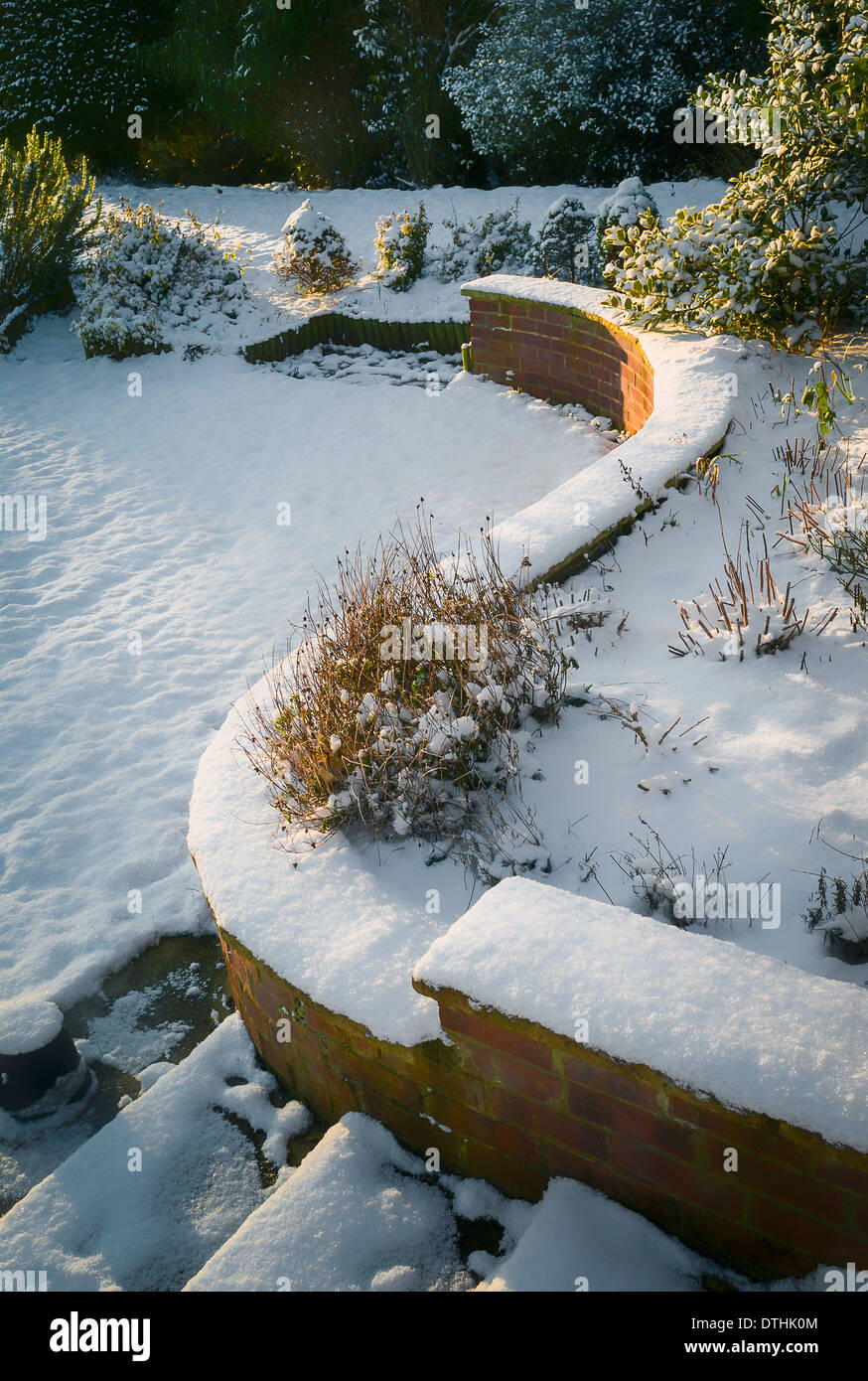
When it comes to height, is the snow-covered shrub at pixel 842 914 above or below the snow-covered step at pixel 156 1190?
above

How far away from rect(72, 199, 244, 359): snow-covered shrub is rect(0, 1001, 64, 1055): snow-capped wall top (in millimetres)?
8065

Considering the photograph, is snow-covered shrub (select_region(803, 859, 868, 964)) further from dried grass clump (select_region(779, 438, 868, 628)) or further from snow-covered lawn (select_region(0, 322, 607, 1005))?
snow-covered lawn (select_region(0, 322, 607, 1005))

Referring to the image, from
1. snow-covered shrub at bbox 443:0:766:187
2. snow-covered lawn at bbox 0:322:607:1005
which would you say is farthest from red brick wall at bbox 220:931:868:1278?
snow-covered shrub at bbox 443:0:766:187

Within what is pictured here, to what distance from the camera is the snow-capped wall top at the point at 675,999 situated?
1.78 meters

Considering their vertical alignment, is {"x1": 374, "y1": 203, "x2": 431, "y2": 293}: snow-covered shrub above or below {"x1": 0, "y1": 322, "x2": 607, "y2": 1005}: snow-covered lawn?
above

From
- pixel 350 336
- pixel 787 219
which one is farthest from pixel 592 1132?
pixel 350 336

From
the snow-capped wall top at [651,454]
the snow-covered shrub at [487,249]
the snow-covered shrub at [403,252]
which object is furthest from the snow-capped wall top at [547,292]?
the snow-covered shrub at [403,252]

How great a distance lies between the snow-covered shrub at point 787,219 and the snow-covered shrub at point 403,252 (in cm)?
417

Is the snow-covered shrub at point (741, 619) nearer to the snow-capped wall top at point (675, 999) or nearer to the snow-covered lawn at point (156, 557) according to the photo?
the snow-capped wall top at point (675, 999)

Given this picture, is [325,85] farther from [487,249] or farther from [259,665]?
[259,665]

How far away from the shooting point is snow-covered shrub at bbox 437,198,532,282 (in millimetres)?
9211

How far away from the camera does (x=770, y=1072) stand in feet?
5.90

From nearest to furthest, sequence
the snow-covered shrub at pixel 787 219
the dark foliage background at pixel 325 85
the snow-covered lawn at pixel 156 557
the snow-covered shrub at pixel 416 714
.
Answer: the snow-covered shrub at pixel 416 714 → the snow-covered lawn at pixel 156 557 → the snow-covered shrub at pixel 787 219 → the dark foliage background at pixel 325 85
